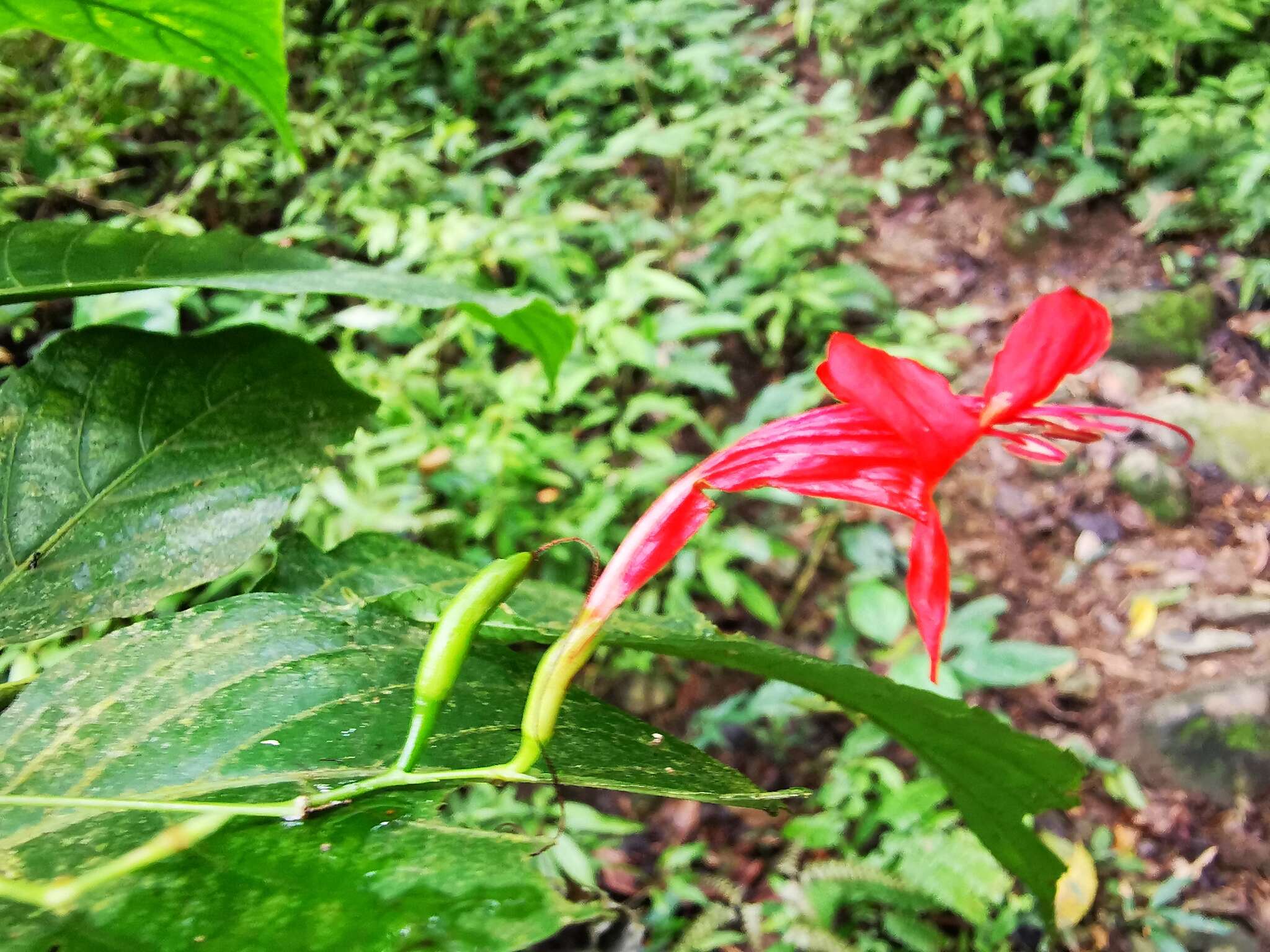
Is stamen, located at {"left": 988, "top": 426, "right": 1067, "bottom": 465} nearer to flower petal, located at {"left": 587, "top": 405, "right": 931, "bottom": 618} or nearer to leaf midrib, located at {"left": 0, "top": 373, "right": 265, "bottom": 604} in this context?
flower petal, located at {"left": 587, "top": 405, "right": 931, "bottom": 618}

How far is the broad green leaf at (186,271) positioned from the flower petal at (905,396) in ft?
0.73

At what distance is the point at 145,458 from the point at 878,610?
1.26 meters

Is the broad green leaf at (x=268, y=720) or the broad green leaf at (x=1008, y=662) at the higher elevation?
the broad green leaf at (x=268, y=720)

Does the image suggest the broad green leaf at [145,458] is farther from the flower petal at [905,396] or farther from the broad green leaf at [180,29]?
the flower petal at [905,396]

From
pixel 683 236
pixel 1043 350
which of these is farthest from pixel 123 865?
pixel 683 236

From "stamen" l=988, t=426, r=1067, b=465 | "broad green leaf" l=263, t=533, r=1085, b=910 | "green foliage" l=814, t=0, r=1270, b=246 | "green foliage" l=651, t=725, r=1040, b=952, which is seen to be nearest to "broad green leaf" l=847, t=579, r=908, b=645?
"green foliage" l=651, t=725, r=1040, b=952

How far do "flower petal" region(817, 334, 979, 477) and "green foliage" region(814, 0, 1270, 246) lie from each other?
225 cm

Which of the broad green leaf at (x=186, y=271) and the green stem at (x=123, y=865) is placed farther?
the broad green leaf at (x=186, y=271)

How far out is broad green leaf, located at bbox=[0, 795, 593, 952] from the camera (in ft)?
0.70

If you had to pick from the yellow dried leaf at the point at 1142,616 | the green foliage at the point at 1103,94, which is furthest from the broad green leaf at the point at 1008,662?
the green foliage at the point at 1103,94

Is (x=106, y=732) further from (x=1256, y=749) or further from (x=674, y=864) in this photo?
(x=1256, y=749)

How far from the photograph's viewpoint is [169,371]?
0.47m

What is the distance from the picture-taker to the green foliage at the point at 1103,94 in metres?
2.13

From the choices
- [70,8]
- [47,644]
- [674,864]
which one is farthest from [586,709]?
[674,864]
